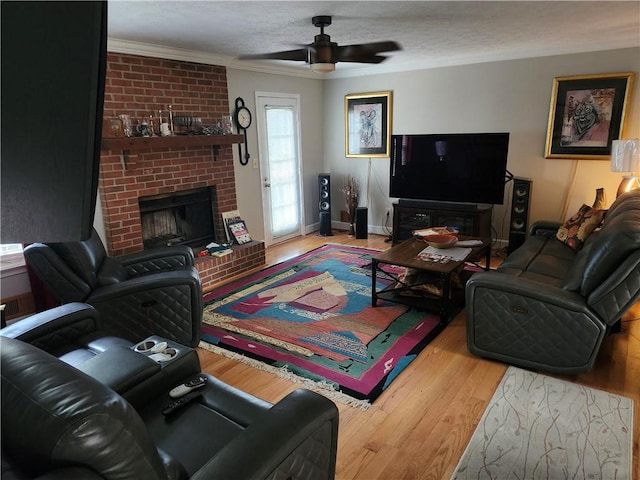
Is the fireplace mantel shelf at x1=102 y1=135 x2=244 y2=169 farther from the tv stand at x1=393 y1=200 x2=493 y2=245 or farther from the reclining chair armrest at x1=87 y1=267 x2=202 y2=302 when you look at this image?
the tv stand at x1=393 y1=200 x2=493 y2=245

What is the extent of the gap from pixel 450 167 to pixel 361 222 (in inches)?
54.4

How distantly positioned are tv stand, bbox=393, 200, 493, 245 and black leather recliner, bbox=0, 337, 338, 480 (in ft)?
12.4

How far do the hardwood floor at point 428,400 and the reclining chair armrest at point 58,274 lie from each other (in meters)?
0.88

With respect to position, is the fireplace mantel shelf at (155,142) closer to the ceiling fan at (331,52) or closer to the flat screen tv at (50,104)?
the ceiling fan at (331,52)

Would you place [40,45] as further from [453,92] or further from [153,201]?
[453,92]

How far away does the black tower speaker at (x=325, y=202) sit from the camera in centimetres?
585

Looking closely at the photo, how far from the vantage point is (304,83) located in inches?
225

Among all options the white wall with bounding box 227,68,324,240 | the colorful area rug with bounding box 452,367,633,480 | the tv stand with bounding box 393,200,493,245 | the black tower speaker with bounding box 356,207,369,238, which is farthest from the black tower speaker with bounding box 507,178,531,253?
the white wall with bounding box 227,68,324,240

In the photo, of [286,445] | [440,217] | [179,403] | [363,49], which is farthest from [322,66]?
[440,217]

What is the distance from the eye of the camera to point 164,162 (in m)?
4.05

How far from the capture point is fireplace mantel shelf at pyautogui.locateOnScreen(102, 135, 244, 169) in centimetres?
342

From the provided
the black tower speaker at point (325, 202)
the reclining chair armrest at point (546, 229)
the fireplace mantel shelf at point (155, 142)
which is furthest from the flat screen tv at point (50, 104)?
the black tower speaker at point (325, 202)

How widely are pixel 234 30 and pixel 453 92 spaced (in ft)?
9.63

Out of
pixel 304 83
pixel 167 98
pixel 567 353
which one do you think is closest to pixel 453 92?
pixel 304 83
